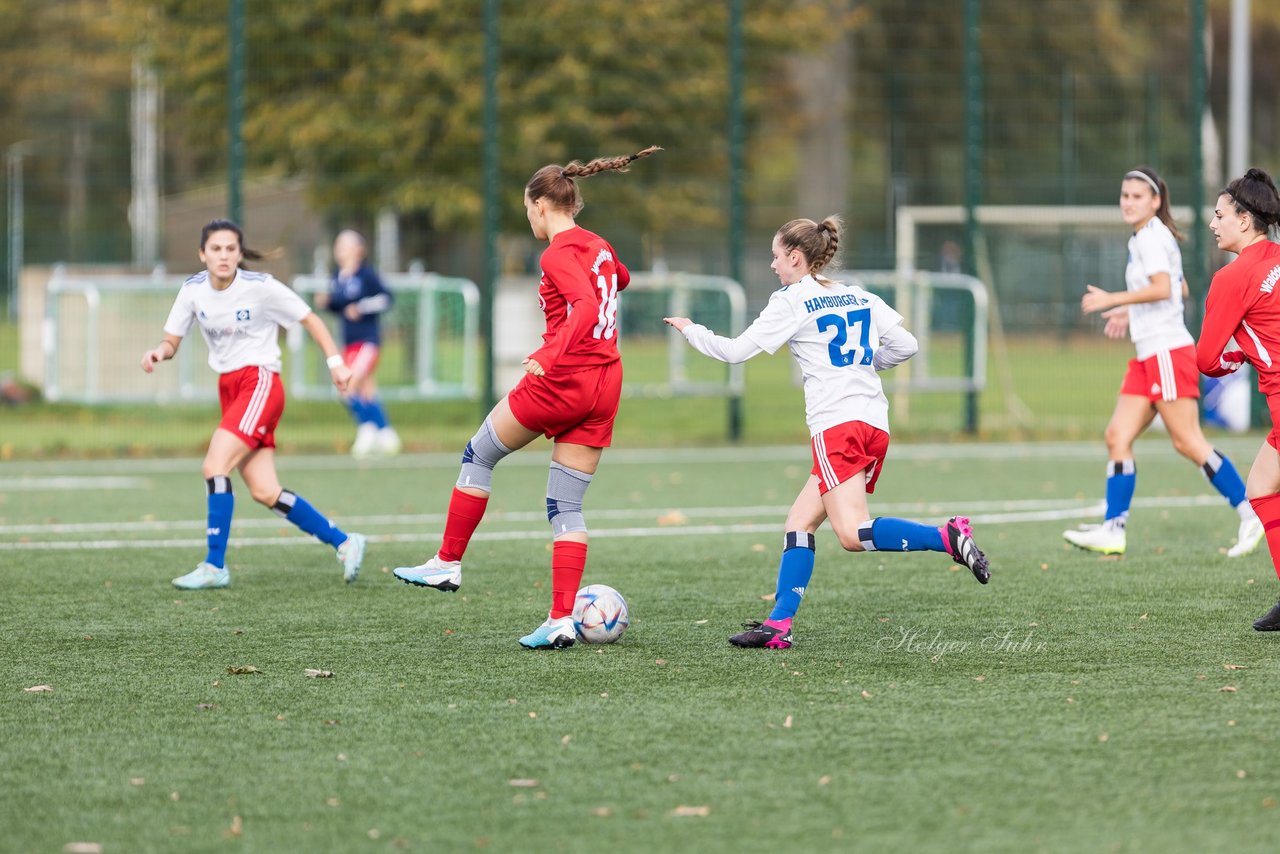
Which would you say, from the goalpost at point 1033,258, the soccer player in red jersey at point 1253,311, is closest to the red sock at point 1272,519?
the soccer player in red jersey at point 1253,311

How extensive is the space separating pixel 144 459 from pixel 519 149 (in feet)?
24.6

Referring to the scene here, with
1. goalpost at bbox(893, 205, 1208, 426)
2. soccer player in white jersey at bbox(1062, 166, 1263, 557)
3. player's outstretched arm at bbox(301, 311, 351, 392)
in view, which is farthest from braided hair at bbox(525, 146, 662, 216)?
goalpost at bbox(893, 205, 1208, 426)

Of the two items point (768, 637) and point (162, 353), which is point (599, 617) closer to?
point (768, 637)

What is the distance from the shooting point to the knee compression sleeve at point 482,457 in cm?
672

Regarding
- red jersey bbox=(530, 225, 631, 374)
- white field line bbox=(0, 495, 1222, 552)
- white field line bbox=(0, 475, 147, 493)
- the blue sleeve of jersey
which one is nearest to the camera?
red jersey bbox=(530, 225, 631, 374)

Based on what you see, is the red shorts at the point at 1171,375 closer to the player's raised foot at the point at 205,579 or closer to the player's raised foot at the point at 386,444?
the player's raised foot at the point at 205,579

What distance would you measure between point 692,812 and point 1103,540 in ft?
16.9

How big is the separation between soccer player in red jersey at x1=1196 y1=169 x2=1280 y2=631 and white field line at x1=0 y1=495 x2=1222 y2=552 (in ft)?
12.1

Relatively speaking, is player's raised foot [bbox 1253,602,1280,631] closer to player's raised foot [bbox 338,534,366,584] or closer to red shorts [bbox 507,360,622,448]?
red shorts [bbox 507,360,622,448]

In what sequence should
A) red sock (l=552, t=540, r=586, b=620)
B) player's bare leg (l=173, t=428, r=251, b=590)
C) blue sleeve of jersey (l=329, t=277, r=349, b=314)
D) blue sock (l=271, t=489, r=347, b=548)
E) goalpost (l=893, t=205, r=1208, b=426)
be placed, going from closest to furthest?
red sock (l=552, t=540, r=586, b=620), player's bare leg (l=173, t=428, r=251, b=590), blue sock (l=271, t=489, r=347, b=548), blue sleeve of jersey (l=329, t=277, r=349, b=314), goalpost (l=893, t=205, r=1208, b=426)

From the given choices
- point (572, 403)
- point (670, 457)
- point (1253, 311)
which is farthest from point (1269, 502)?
point (670, 457)

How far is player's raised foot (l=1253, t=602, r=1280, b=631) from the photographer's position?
22.0ft

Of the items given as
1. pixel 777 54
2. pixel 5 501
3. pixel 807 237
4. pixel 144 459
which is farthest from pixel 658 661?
pixel 777 54

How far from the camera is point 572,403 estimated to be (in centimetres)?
647
